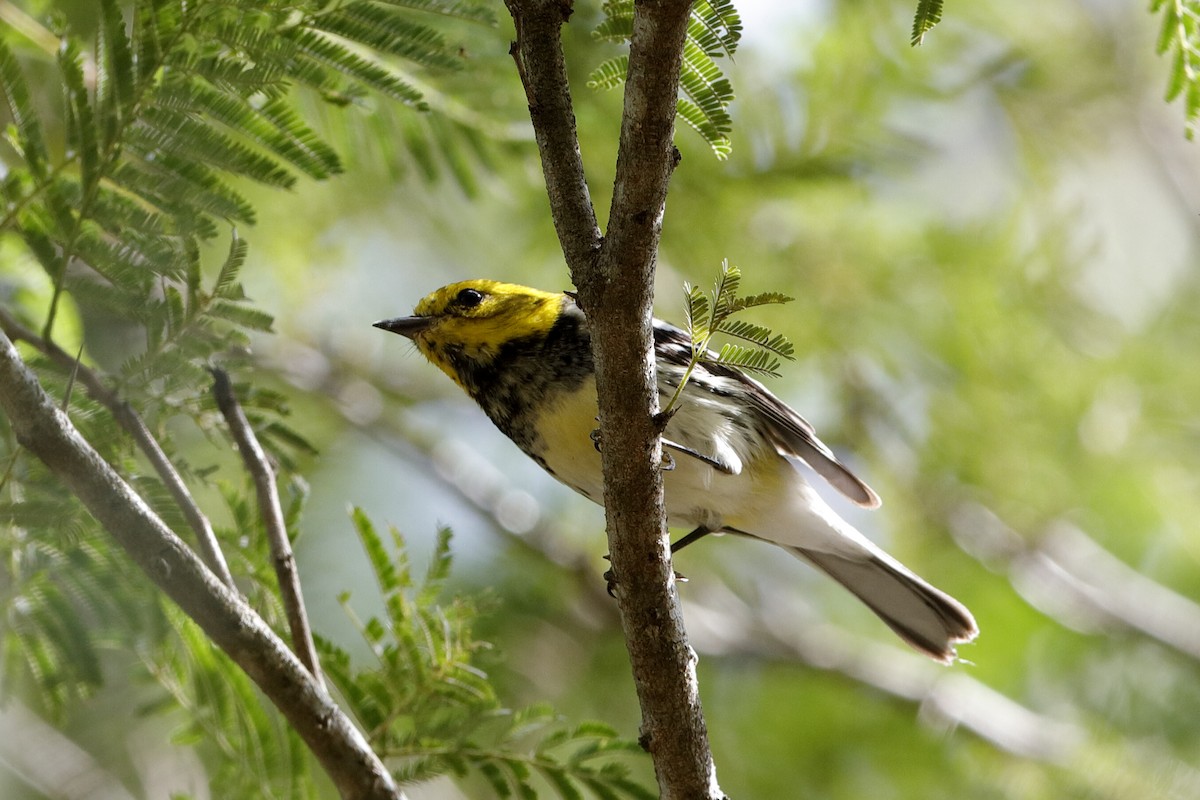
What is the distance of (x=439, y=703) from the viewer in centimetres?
259

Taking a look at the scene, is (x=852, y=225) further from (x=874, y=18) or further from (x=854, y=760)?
(x=854, y=760)

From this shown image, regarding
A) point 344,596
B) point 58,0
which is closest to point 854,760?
point 344,596

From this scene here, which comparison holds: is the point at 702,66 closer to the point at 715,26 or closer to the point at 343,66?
the point at 715,26

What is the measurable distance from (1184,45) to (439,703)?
1931 millimetres

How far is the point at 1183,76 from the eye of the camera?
2.11m

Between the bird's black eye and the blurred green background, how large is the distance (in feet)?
2.83

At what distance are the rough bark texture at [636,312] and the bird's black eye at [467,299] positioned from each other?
1580 mm

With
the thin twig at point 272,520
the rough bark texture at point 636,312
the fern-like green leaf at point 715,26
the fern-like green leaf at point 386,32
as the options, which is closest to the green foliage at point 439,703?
the thin twig at point 272,520

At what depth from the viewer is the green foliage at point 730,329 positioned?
1856mm

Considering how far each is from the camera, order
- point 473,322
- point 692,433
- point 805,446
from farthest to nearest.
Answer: point 805,446
point 473,322
point 692,433

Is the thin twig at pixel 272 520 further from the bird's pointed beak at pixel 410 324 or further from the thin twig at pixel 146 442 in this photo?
the bird's pointed beak at pixel 410 324

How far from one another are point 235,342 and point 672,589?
3.22 ft

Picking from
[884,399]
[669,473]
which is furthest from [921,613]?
[884,399]

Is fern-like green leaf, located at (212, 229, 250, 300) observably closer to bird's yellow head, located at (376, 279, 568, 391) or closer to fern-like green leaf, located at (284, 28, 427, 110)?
fern-like green leaf, located at (284, 28, 427, 110)
